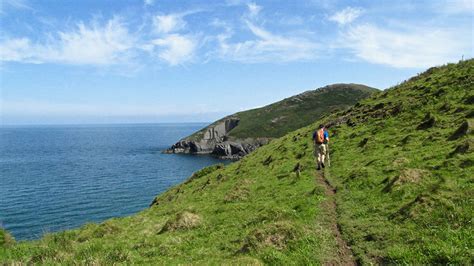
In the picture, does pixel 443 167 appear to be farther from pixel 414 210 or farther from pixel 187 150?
pixel 187 150

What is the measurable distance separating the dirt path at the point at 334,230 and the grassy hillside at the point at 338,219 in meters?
0.22

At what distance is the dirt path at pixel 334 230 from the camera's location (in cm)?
1141

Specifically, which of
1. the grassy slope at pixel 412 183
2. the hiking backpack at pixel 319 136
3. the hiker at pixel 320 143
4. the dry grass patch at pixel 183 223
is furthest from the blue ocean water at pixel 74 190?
the grassy slope at pixel 412 183

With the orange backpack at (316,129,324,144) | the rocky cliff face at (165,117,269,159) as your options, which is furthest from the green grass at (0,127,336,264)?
the rocky cliff face at (165,117,269,159)

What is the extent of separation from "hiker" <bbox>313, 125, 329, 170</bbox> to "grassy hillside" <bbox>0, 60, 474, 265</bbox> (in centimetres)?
107

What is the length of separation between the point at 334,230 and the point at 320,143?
1457cm

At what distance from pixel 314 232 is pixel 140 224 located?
1290 cm

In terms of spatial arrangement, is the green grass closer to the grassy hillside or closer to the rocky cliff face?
the grassy hillside

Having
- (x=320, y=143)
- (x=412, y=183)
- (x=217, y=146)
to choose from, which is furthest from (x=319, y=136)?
(x=217, y=146)

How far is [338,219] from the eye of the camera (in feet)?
51.6

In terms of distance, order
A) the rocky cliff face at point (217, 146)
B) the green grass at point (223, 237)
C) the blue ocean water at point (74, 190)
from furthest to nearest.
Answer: the rocky cliff face at point (217, 146) < the blue ocean water at point (74, 190) < the green grass at point (223, 237)

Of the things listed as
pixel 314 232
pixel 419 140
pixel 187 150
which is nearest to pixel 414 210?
pixel 314 232

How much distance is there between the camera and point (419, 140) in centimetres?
2723

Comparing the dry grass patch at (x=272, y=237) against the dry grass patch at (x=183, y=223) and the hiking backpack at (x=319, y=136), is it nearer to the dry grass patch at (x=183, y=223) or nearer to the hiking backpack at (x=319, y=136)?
the dry grass patch at (x=183, y=223)
